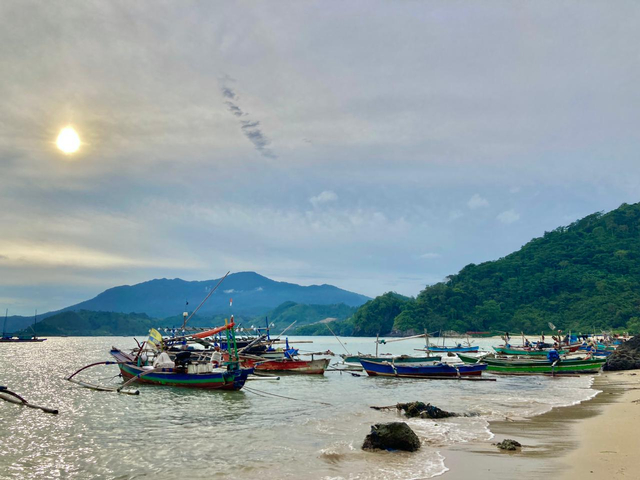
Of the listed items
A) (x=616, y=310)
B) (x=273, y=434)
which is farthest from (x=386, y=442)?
(x=616, y=310)

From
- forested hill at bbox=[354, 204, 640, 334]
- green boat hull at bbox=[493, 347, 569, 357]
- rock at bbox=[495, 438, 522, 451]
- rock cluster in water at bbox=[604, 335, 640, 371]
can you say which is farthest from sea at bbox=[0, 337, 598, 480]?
forested hill at bbox=[354, 204, 640, 334]

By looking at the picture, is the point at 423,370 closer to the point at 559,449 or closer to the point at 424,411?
the point at 424,411

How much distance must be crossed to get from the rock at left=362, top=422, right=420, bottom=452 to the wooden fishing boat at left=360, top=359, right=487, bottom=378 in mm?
21089

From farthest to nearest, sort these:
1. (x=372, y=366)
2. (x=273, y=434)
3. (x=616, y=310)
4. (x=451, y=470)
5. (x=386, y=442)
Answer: (x=616, y=310) → (x=372, y=366) → (x=273, y=434) → (x=386, y=442) → (x=451, y=470)

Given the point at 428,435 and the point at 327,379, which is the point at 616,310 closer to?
the point at 327,379

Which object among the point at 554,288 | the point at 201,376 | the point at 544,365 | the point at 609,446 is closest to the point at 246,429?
the point at 201,376

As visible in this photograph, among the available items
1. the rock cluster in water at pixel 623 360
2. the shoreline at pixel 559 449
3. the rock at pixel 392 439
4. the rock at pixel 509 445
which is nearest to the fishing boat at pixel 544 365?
the rock cluster in water at pixel 623 360

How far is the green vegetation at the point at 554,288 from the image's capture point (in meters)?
116

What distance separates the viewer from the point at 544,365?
120 ft

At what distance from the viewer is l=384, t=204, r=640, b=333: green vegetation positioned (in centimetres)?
11569

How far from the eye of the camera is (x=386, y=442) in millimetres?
12383

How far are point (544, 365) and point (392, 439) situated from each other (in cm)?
2930

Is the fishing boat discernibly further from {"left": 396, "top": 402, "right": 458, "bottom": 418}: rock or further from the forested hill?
the forested hill

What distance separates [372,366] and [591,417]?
18.8m
